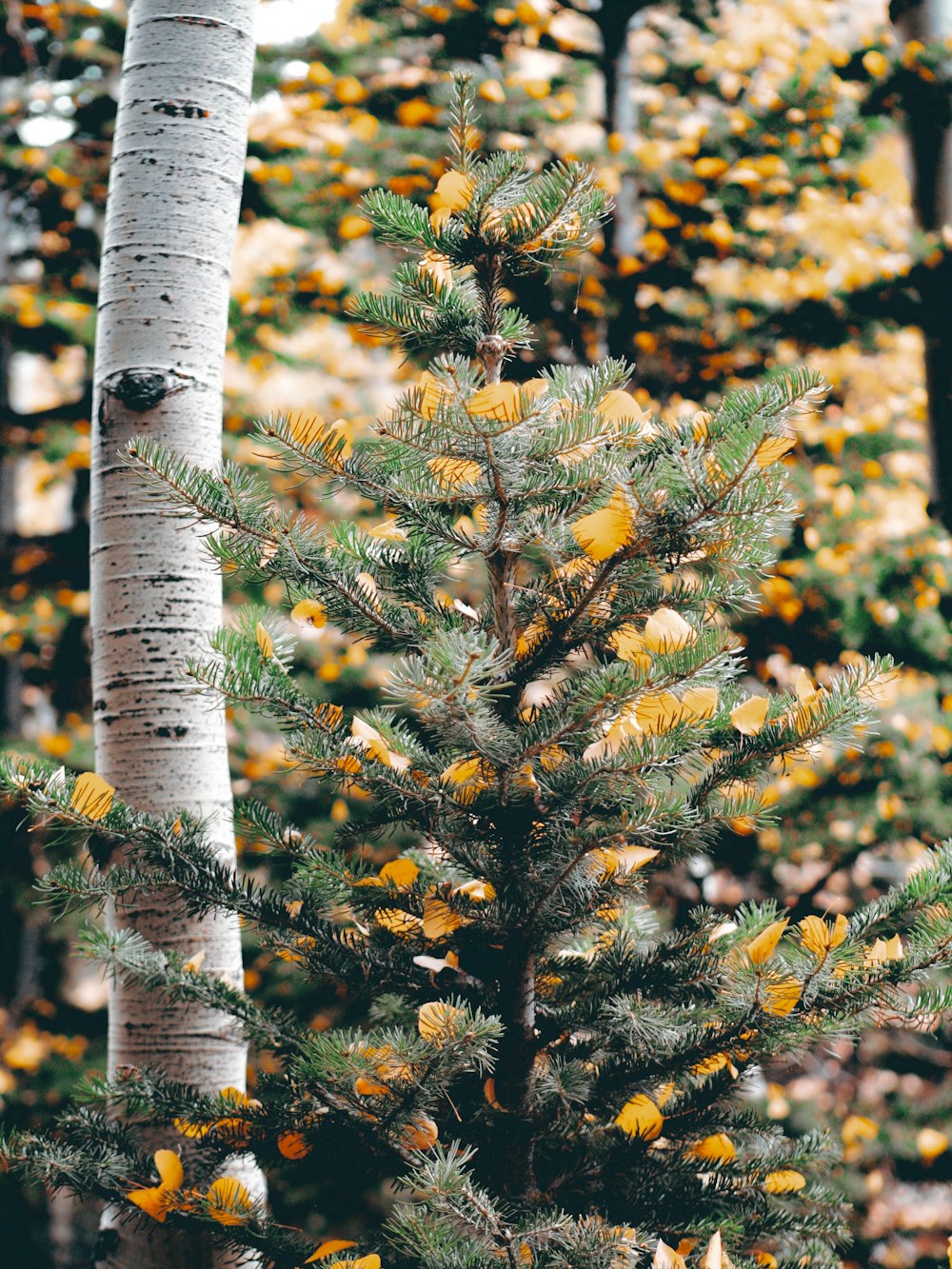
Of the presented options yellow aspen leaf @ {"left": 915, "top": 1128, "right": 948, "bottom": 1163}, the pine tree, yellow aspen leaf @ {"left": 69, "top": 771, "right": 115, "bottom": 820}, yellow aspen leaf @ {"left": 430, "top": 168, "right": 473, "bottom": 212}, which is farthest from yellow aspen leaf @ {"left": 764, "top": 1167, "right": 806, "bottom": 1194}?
yellow aspen leaf @ {"left": 915, "top": 1128, "right": 948, "bottom": 1163}

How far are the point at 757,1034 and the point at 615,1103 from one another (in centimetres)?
26

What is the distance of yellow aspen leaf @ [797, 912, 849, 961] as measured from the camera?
3.64 feet

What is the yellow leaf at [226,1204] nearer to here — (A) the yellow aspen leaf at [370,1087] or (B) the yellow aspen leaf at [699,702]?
(A) the yellow aspen leaf at [370,1087]

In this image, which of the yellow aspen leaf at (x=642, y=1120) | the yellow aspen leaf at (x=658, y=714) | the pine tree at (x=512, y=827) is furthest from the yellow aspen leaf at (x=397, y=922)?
the yellow aspen leaf at (x=658, y=714)

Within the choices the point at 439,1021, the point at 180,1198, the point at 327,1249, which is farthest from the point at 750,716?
the point at 180,1198

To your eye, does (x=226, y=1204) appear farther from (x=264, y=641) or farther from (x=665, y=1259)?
(x=264, y=641)

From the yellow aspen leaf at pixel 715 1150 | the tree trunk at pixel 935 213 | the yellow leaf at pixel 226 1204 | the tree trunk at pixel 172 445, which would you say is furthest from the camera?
the tree trunk at pixel 935 213

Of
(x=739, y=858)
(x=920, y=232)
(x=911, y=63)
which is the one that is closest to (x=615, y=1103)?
(x=739, y=858)

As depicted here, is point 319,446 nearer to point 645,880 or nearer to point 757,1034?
point 645,880

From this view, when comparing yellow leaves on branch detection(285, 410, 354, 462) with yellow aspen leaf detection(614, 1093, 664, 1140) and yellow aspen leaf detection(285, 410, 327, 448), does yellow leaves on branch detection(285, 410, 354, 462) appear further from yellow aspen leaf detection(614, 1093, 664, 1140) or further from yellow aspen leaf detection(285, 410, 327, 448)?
yellow aspen leaf detection(614, 1093, 664, 1140)

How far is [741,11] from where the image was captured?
232 inches

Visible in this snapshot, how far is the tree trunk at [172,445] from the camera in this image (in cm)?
153

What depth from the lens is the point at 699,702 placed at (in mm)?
1171

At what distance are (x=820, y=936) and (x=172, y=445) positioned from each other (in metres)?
1.28
